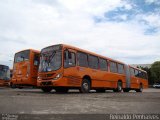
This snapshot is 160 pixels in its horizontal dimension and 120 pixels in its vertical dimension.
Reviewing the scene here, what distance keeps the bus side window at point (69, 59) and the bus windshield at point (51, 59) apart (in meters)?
0.28

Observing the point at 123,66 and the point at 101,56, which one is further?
the point at 123,66

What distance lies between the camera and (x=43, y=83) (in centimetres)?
1541

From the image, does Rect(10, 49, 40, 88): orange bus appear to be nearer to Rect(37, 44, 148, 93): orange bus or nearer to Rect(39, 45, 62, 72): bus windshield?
Rect(37, 44, 148, 93): orange bus

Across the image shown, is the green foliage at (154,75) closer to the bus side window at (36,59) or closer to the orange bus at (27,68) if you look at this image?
the bus side window at (36,59)

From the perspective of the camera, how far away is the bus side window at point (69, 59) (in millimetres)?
15094

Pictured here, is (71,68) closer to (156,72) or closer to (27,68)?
(27,68)

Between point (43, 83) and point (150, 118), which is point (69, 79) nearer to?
point (43, 83)

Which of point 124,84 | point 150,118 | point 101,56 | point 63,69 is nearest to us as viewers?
point 150,118

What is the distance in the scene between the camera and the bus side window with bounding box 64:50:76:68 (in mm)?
15094

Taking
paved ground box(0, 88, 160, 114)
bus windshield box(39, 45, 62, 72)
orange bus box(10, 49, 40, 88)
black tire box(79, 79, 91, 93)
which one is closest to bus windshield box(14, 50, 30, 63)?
orange bus box(10, 49, 40, 88)

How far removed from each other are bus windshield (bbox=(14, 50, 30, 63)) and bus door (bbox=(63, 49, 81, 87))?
152 inches

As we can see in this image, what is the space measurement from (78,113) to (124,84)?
17623 mm

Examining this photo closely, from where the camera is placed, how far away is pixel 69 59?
15.3m

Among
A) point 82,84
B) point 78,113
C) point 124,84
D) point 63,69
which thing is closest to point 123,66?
point 124,84
